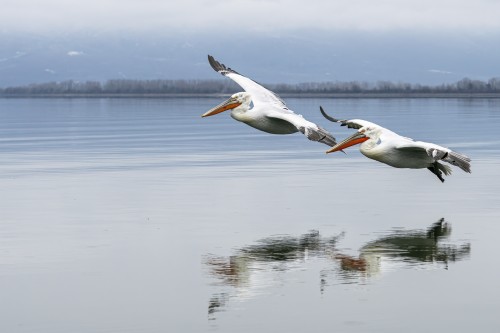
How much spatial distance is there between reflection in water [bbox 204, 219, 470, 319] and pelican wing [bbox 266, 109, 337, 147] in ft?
7.16

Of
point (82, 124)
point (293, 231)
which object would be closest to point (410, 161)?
point (293, 231)

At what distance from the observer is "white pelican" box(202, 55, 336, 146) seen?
22891 mm

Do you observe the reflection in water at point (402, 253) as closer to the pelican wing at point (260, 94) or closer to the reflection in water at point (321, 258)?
the reflection in water at point (321, 258)

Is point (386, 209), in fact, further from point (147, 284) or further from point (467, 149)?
point (467, 149)

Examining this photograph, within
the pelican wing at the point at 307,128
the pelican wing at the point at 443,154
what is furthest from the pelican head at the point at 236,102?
the pelican wing at the point at 443,154

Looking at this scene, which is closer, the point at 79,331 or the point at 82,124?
the point at 79,331

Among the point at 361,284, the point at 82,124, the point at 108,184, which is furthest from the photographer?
the point at 82,124

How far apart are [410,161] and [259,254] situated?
4968 mm

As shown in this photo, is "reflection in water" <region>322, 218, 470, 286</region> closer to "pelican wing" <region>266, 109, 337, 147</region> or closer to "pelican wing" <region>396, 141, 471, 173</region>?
"pelican wing" <region>396, 141, 471, 173</region>

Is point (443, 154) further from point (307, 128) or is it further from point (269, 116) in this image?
point (269, 116)

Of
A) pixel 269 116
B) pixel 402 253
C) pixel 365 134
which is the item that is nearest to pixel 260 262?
pixel 402 253

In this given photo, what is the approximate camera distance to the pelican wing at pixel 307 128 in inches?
889

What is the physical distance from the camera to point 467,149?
4300 centimetres

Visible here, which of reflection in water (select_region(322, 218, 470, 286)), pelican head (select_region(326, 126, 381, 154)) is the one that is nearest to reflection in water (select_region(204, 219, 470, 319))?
reflection in water (select_region(322, 218, 470, 286))
